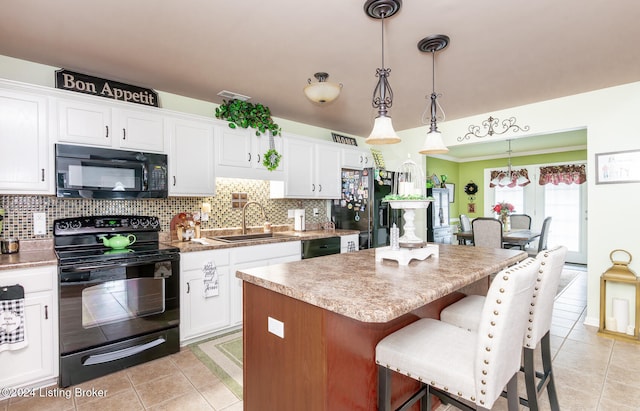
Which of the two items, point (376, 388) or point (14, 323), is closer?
point (376, 388)

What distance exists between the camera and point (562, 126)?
11.4 ft

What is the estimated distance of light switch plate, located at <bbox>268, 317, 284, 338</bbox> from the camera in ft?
4.69

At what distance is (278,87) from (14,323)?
2633 mm

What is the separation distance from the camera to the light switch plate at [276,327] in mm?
1429

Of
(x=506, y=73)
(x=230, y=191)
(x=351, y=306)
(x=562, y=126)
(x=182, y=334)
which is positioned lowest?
(x=182, y=334)

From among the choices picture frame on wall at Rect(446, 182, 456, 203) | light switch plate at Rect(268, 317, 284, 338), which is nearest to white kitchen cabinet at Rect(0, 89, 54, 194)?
light switch plate at Rect(268, 317, 284, 338)

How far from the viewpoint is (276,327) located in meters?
1.46

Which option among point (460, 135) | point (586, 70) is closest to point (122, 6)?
point (586, 70)

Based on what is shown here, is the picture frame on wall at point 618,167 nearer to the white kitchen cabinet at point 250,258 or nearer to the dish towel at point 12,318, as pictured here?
the white kitchen cabinet at point 250,258

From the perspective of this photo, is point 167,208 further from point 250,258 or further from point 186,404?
point 186,404

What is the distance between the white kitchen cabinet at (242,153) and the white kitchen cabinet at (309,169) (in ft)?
0.66

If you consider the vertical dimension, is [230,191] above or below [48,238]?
above

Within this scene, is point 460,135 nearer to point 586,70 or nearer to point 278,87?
point 586,70

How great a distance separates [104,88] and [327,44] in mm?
2007
